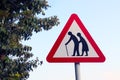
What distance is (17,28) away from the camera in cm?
2864

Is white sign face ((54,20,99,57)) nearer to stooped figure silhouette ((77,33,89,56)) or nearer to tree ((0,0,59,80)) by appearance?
stooped figure silhouette ((77,33,89,56))

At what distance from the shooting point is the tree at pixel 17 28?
2739 centimetres

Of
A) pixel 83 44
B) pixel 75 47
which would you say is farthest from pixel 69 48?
pixel 83 44

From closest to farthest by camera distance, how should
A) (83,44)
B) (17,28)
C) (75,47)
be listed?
(75,47) → (83,44) → (17,28)

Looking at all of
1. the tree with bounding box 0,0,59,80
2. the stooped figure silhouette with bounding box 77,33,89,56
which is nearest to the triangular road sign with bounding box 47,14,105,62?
the stooped figure silhouette with bounding box 77,33,89,56

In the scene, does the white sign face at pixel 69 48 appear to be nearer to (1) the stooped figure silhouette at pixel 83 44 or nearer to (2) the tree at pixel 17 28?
(1) the stooped figure silhouette at pixel 83 44

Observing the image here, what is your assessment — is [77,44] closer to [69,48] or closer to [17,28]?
[69,48]

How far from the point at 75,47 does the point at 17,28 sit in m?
22.3

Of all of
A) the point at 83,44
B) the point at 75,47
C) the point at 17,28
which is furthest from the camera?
the point at 17,28

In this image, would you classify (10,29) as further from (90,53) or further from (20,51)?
(90,53)

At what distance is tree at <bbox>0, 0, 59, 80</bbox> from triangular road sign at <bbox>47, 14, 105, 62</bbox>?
769 inches

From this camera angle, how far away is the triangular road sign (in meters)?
6.61

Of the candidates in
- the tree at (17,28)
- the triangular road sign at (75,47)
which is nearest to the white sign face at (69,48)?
the triangular road sign at (75,47)

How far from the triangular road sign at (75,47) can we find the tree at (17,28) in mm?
19530
